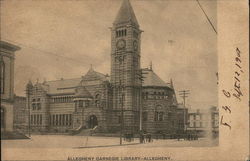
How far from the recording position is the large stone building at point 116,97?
5.24m

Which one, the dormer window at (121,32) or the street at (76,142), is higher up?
the dormer window at (121,32)

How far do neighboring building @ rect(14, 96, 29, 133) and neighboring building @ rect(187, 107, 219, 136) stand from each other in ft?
7.38

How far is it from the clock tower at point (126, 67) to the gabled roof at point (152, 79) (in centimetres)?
11

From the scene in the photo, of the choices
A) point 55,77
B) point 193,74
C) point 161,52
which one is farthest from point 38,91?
point 193,74

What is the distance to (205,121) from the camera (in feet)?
19.4

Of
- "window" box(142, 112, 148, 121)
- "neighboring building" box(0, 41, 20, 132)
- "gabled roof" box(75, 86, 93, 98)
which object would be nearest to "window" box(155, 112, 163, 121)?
"window" box(142, 112, 148, 121)

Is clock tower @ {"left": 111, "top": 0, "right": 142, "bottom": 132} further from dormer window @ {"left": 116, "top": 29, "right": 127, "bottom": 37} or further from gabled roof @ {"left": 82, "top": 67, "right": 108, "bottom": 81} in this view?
gabled roof @ {"left": 82, "top": 67, "right": 108, "bottom": 81}

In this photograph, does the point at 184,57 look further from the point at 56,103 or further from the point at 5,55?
the point at 5,55

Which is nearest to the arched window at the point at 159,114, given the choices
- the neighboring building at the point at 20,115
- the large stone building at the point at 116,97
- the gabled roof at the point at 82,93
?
the large stone building at the point at 116,97

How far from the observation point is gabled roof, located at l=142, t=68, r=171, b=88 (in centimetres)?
560

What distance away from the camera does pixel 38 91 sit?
5012 millimetres

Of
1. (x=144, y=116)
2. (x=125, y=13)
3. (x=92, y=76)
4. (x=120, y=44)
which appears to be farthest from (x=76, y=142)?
(x=125, y=13)

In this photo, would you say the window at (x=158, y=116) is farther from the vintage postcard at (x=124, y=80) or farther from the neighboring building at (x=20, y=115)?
the neighboring building at (x=20, y=115)

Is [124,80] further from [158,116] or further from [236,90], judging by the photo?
[236,90]
